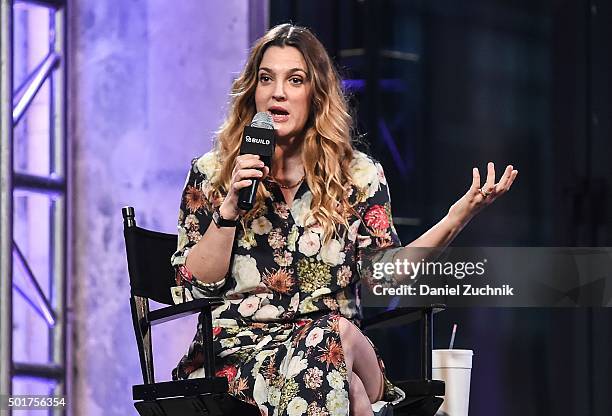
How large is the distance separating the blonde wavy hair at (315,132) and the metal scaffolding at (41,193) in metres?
1.12

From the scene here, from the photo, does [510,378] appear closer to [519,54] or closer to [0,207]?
[519,54]

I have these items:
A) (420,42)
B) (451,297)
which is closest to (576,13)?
(420,42)

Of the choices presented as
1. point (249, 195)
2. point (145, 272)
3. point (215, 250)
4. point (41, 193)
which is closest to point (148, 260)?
point (145, 272)

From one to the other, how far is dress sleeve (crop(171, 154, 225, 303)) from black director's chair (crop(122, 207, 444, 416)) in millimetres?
99

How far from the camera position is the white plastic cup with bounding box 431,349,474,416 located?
9.35 ft

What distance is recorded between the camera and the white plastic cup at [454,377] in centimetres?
285

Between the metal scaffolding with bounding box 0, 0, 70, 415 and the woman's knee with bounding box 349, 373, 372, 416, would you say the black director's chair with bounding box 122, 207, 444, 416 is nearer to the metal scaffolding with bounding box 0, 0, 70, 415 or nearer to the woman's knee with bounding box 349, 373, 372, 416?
the woman's knee with bounding box 349, 373, 372, 416

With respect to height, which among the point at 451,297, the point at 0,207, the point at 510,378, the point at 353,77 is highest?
the point at 353,77

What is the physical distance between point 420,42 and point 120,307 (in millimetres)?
1366

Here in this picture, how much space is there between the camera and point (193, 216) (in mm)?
2752

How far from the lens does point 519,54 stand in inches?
163

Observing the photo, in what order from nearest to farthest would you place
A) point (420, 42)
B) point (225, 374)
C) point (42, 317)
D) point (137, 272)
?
point (225, 374)
point (137, 272)
point (42, 317)
point (420, 42)

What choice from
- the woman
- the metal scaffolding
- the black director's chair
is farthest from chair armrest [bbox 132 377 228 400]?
the metal scaffolding

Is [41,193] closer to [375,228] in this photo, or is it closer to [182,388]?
[375,228]
